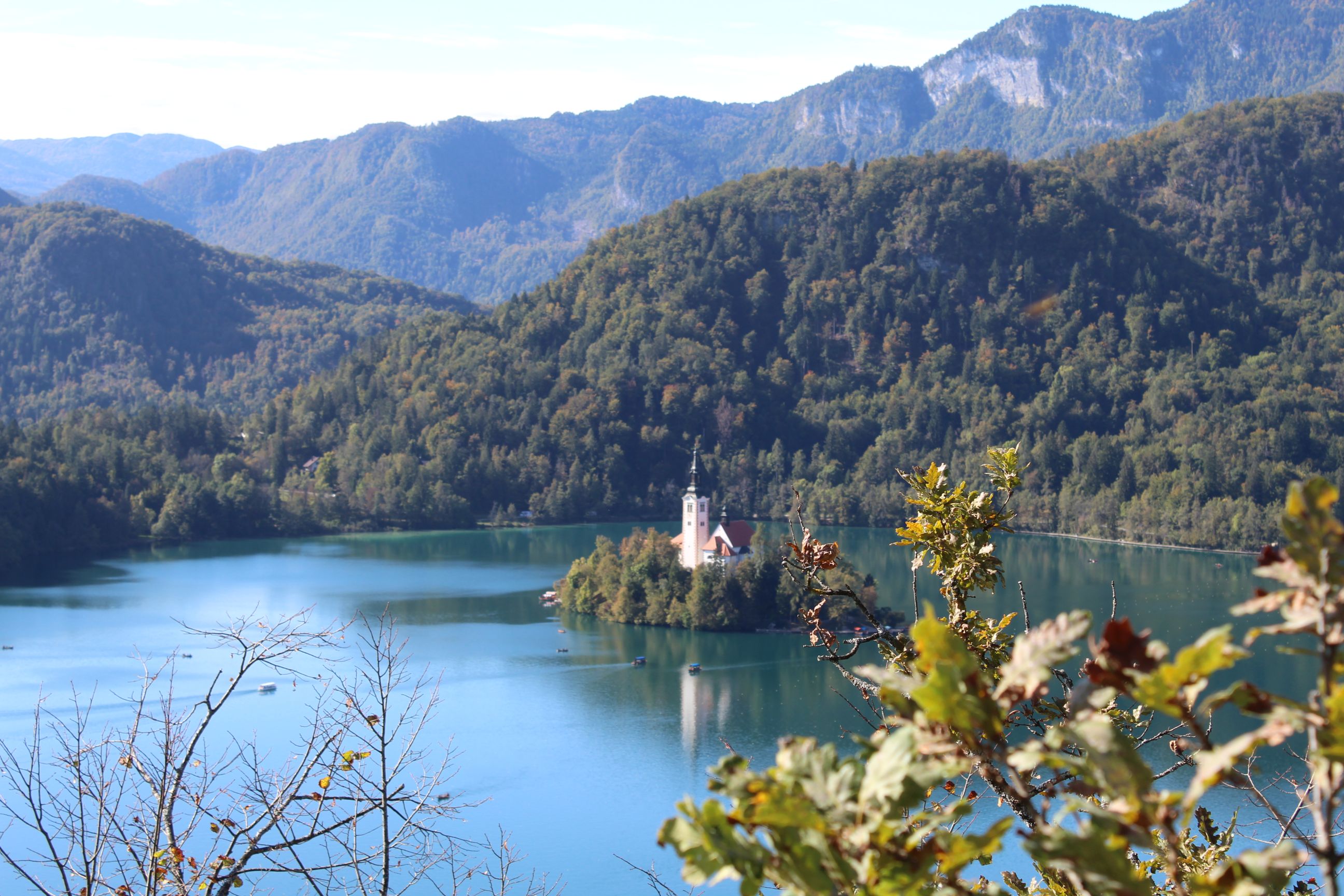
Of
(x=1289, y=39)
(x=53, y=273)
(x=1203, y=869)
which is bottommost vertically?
(x=1203, y=869)

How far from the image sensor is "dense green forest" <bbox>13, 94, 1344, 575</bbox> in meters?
63.6

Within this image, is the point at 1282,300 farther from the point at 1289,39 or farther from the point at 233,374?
the point at 1289,39

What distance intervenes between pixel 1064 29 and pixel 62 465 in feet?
518

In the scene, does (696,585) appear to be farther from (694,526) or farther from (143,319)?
(143,319)

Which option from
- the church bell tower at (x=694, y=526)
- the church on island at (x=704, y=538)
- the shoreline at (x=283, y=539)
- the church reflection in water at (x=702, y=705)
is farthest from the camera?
the shoreline at (x=283, y=539)

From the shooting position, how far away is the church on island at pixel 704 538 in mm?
39344

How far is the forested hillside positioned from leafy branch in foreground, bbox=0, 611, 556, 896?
7188 centimetres

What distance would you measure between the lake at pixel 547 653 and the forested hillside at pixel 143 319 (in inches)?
1899

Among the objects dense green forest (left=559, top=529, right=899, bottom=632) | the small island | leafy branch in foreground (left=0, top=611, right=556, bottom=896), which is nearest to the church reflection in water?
the small island

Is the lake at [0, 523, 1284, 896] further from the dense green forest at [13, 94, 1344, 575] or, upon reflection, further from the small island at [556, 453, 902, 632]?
the dense green forest at [13, 94, 1344, 575]

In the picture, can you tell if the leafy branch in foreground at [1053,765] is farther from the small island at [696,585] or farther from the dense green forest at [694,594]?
the dense green forest at [694,594]

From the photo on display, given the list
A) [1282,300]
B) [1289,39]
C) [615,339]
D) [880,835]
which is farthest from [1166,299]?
[1289,39]

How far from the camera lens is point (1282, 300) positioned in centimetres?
8294

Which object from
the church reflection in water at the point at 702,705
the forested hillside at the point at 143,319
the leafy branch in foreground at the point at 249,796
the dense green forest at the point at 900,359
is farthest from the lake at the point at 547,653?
the forested hillside at the point at 143,319
